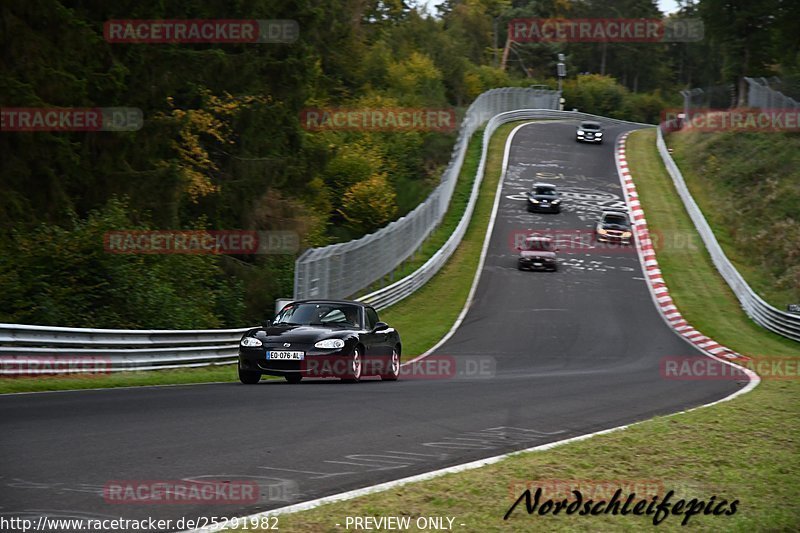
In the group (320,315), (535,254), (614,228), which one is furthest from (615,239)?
(320,315)

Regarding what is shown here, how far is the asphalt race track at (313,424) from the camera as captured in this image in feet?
23.6

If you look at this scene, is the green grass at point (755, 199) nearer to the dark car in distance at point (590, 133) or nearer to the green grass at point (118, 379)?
the dark car in distance at point (590, 133)

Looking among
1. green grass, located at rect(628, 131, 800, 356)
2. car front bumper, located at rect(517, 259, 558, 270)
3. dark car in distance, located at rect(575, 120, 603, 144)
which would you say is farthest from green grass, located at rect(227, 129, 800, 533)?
dark car in distance, located at rect(575, 120, 603, 144)

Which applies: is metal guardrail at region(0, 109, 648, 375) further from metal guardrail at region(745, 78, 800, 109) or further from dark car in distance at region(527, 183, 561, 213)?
metal guardrail at region(745, 78, 800, 109)

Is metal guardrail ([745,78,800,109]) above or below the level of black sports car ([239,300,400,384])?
above

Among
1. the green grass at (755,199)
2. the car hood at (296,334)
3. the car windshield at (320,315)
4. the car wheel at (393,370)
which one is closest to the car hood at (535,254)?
the green grass at (755,199)

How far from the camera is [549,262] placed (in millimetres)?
40219

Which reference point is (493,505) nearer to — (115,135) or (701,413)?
(701,413)

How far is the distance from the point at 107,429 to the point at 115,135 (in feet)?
63.5

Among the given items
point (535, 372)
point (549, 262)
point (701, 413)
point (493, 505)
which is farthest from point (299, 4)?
point (493, 505)

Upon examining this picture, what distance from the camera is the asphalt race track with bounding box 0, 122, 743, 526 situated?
718cm

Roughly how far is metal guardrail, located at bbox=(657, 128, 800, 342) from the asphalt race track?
19.5 feet

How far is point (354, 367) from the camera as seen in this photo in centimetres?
1577

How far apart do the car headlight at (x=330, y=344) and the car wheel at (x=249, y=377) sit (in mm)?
1092
